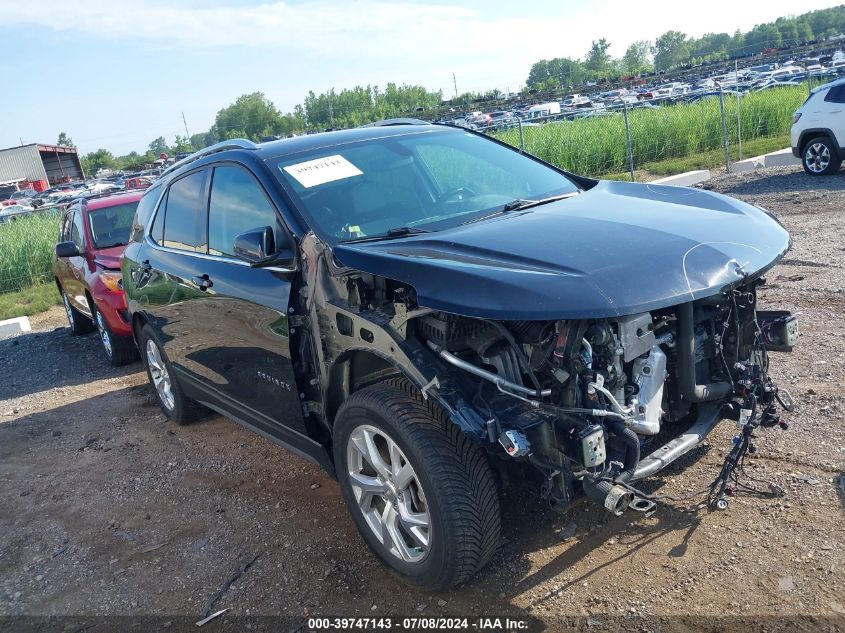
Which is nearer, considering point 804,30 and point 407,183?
point 407,183

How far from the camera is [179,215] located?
5188 millimetres

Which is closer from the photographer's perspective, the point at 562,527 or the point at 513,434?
the point at 513,434

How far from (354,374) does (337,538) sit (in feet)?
3.04

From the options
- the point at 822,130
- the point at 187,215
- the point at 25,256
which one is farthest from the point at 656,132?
the point at 187,215

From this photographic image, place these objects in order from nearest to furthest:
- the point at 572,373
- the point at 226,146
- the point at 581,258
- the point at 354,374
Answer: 1. the point at 572,373
2. the point at 581,258
3. the point at 354,374
4. the point at 226,146

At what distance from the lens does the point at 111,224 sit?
8.91 metres

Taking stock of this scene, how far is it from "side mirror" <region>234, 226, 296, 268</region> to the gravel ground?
1455 mm

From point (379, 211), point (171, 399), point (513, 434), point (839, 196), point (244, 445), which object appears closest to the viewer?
point (513, 434)

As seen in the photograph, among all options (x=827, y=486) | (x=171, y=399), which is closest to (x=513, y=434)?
(x=827, y=486)

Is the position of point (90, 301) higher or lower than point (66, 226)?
lower

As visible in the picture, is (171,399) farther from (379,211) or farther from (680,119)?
(680,119)

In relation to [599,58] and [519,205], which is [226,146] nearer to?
[519,205]

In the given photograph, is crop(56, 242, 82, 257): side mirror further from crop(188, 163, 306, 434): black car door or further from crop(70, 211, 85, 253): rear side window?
crop(188, 163, 306, 434): black car door

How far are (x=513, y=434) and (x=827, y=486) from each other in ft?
6.07
